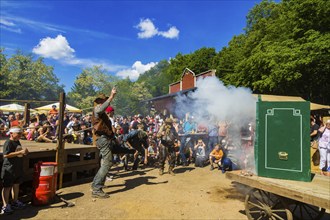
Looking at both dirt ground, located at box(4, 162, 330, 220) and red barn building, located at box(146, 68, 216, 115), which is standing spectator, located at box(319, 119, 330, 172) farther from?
red barn building, located at box(146, 68, 216, 115)

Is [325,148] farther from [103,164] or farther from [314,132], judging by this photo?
[103,164]

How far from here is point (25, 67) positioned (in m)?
60.4

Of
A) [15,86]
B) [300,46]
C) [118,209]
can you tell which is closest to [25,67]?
[15,86]

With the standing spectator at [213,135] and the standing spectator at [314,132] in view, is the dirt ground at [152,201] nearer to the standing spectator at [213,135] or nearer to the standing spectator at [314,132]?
the standing spectator at [213,135]

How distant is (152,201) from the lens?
5.74m

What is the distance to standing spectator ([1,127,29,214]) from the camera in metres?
4.75

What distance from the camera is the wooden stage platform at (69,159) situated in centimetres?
589

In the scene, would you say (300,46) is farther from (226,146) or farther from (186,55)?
(186,55)

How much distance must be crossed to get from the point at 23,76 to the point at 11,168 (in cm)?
6311

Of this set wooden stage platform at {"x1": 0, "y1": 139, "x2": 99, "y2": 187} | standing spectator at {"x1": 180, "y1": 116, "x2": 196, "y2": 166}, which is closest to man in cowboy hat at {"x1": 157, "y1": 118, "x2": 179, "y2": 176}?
standing spectator at {"x1": 180, "y1": 116, "x2": 196, "y2": 166}

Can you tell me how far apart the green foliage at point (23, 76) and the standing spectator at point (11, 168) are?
51305 millimetres

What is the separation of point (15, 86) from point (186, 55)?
39256 millimetres

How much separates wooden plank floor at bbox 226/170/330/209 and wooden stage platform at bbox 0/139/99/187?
4411 mm

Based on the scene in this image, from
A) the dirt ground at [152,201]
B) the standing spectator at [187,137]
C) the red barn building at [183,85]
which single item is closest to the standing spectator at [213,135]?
Result: the standing spectator at [187,137]
